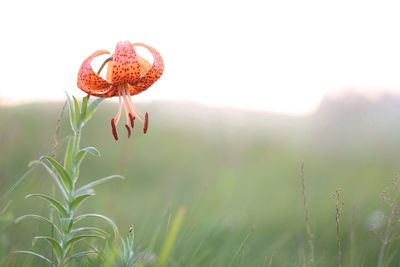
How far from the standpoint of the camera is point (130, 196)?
5.61m

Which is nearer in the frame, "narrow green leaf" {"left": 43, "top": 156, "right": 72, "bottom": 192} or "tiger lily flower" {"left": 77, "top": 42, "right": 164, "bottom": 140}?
"narrow green leaf" {"left": 43, "top": 156, "right": 72, "bottom": 192}

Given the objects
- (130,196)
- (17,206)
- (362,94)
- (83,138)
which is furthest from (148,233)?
(362,94)

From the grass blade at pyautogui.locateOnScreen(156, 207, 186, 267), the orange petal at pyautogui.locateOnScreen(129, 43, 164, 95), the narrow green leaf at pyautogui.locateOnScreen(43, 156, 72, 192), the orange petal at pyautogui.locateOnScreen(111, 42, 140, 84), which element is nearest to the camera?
the grass blade at pyautogui.locateOnScreen(156, 207, 186, 267)

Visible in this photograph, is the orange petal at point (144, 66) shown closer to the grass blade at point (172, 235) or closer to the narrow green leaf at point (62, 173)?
the narrow green leaf at point (62, 173)

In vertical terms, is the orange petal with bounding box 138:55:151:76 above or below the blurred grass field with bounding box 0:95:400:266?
above

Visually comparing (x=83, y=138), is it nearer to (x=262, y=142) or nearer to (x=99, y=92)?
(x=262, y=142)

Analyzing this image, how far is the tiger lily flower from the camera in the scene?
70.9 inches

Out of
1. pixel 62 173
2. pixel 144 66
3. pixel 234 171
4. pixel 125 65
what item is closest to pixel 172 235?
pixel 62 173

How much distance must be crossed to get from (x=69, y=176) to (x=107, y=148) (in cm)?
547

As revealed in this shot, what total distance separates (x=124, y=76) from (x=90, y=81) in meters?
0.11

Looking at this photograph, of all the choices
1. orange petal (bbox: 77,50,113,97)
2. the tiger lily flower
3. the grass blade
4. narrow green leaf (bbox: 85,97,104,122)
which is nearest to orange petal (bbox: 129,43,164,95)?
the tiger lily flower

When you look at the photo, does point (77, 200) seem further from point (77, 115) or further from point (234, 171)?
point (234, 171)

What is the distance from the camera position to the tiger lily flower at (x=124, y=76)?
5.91 feet

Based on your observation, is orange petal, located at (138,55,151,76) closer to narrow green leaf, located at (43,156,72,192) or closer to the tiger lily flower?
the tiger lily flower
